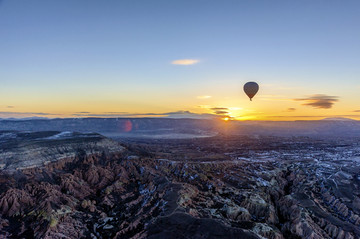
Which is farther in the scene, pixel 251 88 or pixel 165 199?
pixel 251 88

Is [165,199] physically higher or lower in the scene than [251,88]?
lower

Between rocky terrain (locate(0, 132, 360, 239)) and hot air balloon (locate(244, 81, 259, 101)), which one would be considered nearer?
rocky terrain (locate(0, 132, 360, 239))

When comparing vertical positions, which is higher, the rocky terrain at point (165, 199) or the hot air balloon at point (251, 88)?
the hot air balloon at point (251, 88)

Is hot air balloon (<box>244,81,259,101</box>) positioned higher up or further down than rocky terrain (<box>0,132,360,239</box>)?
higher up

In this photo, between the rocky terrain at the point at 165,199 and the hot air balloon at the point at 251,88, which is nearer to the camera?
the rocky terrain at the point at 165,199

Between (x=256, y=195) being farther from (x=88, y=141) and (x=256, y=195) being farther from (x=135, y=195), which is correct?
(x=88, y=141)

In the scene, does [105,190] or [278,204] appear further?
[105,190]

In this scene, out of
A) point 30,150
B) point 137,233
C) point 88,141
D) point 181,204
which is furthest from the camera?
point 88,141

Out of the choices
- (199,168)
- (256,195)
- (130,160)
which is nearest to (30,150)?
(130,160)
